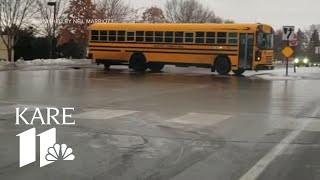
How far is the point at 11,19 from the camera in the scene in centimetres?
4934

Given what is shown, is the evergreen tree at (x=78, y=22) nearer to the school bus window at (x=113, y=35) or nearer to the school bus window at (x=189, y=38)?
the school bus window at (x=113, y=35)

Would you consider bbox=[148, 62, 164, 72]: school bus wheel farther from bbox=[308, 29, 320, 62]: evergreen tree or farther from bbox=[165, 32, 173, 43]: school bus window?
bbox=[308, 29, 320, 62]: evergreen tree

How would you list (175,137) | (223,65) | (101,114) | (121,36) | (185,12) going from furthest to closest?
(185,12), (121,36), (223,65), (101,114), (175,137)

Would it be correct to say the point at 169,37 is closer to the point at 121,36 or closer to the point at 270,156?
the point at 121,36

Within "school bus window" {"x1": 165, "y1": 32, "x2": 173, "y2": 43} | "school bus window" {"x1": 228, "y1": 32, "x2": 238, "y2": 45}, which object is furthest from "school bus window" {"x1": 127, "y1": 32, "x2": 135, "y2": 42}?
"school bus window" {"x1": 228, "y1": 32, "x2": 238, "y2": 45}

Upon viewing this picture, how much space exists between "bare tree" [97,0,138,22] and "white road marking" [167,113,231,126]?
5383cm

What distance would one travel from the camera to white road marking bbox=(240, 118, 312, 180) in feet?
24.6

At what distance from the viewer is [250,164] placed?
8164mm

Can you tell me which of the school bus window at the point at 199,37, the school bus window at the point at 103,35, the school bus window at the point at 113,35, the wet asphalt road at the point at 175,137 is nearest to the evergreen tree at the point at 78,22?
the school bus window at the point at 103,35

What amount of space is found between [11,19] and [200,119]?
39.3m

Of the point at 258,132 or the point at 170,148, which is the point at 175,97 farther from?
the point at 170,148

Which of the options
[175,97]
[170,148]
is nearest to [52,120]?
[170,148]

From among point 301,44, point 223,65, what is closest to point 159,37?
point 223,65

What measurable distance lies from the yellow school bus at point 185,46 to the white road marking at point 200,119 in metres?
20.4
